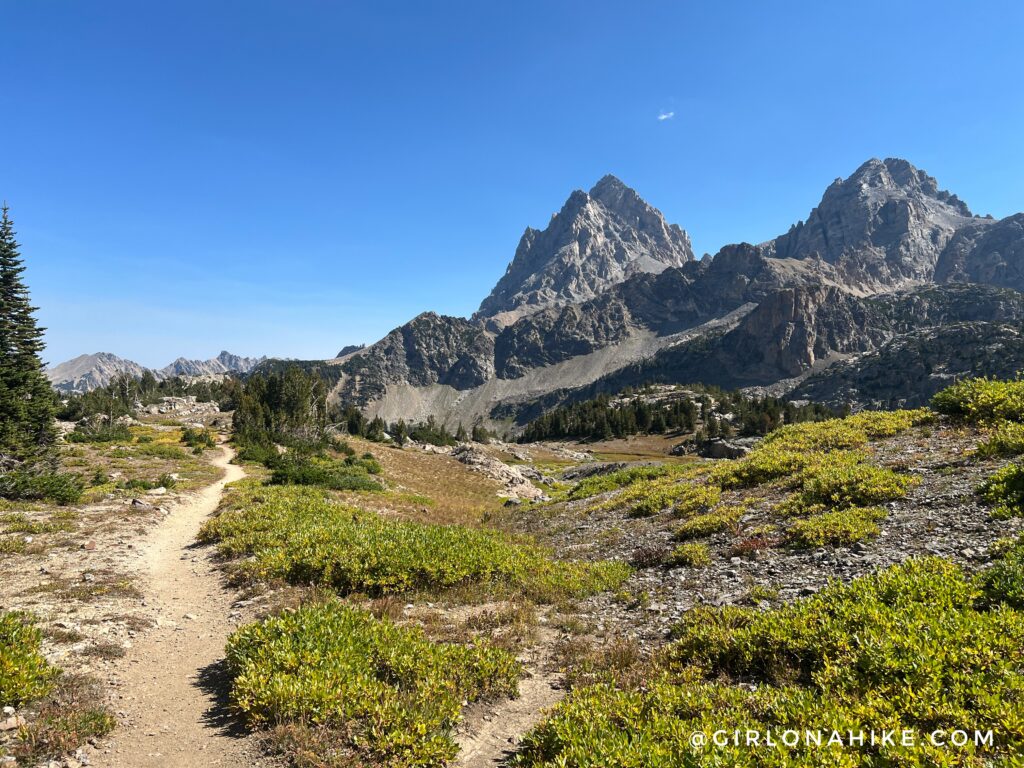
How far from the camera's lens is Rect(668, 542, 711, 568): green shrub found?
14.5m

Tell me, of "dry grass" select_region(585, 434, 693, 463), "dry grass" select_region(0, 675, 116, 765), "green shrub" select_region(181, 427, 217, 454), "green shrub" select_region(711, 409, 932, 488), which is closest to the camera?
"dry grass" select_region(0, 675, 116, 765)

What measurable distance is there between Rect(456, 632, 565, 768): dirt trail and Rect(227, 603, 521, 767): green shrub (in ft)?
0.98

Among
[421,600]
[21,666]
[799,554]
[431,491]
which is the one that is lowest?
[431,491]

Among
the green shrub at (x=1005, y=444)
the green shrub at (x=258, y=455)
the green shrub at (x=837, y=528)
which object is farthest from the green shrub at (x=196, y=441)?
the green shrub at (x=1005, y=444)

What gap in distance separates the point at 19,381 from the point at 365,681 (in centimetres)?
3460

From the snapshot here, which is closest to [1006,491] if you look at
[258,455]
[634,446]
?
[258,455]

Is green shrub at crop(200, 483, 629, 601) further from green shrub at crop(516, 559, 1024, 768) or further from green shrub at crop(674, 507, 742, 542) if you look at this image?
green shrub at crop(516, 559, 1024, 768)

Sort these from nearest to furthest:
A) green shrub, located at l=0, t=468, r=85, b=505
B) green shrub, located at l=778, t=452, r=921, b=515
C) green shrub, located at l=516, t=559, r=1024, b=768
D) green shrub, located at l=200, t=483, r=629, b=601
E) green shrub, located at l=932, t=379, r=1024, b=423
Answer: green shrub, located at l=516, t=559, r=1024, b=768, green shrub, located at l=200, t=483, r=629, b=601, green shrub, located at l=778, t=452, r=921, b=515, green shrub, located at l=932, t=379, r=1024, b=423, green shrub, located at l=0, t=468, r=85, b=505

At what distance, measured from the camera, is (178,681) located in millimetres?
9203

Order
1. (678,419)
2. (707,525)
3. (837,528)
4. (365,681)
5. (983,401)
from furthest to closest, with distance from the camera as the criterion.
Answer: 1. (678,419)
2. (983,401)
3. (707,525)
4. (837,528)
5. (365,681)

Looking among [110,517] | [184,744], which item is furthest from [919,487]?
[110,517]

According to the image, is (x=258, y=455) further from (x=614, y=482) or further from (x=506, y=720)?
(x=506, y=720)

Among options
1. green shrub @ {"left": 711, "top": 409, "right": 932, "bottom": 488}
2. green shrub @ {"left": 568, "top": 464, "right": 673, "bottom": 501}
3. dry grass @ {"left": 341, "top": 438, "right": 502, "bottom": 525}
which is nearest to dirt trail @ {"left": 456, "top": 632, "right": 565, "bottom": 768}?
green shrub @ {"left": 711, "top": 409, "right": 932, "bottom": 488}

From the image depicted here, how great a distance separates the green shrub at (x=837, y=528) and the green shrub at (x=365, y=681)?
380 inches
